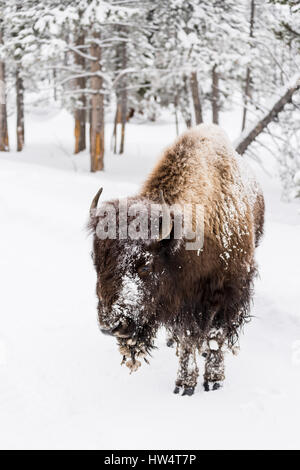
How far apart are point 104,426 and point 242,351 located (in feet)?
7.37

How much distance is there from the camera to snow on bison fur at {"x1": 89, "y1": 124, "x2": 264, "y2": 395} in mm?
3613

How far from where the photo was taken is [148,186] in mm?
4277

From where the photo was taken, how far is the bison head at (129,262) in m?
3.57

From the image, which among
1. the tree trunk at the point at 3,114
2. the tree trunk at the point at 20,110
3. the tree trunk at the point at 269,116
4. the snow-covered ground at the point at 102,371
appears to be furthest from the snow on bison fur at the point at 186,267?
the tree trunk at the point at 20,110

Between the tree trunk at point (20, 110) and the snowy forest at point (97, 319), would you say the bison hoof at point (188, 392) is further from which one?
the tree trunk at point (20, 110)

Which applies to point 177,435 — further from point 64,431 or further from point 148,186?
point 148,186

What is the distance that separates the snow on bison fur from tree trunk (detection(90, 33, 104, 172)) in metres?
12.8

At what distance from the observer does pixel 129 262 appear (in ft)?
11.8

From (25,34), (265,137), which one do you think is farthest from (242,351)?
(265,137)

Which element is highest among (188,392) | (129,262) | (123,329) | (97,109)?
(97,109)

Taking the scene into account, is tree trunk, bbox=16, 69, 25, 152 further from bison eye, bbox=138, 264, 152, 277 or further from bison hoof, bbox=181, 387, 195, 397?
bison eye, bbox=138, 264, 152, 277

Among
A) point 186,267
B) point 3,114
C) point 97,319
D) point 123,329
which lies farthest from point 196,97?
point 123,329

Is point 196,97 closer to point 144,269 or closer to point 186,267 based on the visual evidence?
point 186,267

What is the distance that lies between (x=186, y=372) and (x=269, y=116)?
7981 millimetres
